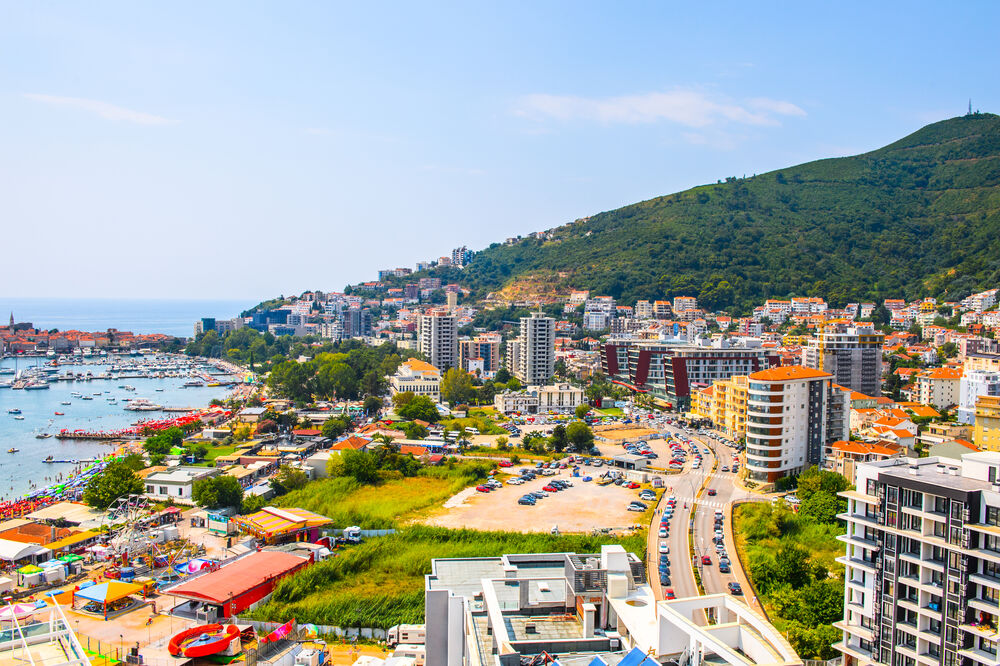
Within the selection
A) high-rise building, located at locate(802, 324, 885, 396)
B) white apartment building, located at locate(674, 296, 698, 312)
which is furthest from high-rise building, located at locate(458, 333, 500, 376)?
high-rise building, located at locate(802, 324, 885, 396)

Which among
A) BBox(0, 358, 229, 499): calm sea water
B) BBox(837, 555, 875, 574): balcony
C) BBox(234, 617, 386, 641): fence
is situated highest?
BBox(837, 555, 875, 574): balcony

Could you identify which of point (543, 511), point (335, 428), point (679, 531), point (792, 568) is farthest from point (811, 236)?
point (792, 568)

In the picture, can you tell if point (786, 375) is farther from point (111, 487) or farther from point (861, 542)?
point (111, 487)

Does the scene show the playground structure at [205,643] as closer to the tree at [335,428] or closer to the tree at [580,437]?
the tree at [580,437]

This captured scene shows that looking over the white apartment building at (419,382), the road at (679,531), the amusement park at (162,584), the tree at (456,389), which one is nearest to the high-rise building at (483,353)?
the white apartment building at (419,382)

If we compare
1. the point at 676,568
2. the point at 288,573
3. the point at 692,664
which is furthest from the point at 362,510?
the point at 692,664

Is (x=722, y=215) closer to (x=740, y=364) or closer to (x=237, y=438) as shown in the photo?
(x=740, y=364)

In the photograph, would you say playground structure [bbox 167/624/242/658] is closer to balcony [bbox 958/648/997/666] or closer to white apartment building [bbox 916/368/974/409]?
balcony [bbox 958/648/997/666]
